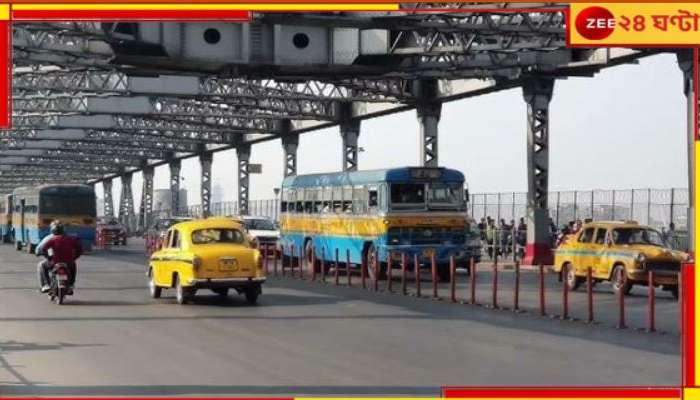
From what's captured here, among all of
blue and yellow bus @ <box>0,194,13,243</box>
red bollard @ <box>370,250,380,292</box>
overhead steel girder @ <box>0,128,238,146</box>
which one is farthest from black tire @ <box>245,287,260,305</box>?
overhead steel girder @ <box>0,128,238,146</box>

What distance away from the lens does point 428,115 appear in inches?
1969

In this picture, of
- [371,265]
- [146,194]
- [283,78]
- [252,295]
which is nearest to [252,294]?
[252,295]

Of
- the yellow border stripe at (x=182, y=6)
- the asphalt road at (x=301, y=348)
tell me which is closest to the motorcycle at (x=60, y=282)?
the asphalt road at (x=301, y=348)

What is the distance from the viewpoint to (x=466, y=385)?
1209 cm

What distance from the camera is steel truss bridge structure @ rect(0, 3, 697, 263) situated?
31.5 m

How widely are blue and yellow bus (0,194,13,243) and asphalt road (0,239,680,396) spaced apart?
43.6 meters

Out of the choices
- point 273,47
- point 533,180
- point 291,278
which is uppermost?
point 273,47

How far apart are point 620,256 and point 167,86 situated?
28.1 meters

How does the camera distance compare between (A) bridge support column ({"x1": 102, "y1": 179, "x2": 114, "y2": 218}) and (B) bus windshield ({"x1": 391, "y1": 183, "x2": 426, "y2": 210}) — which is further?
(A) bridge support column ({"x1": 102, "y1": 179, "x2": 114, "y2": 218})

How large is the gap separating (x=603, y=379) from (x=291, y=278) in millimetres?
21743

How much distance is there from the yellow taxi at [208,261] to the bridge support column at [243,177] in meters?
53.1

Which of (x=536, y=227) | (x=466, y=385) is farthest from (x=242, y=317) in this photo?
(x=536, y=227)

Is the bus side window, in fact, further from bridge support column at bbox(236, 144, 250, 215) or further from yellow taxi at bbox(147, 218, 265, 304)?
bridge support column at bbox(236, 144, 250, 215)

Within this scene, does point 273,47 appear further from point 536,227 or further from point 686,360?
point 686,360
